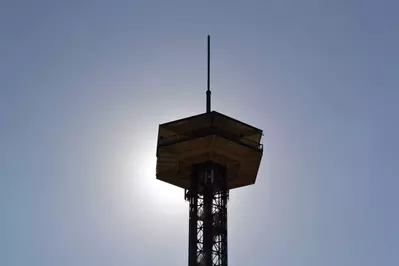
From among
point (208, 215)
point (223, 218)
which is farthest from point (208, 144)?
point (223, 218)

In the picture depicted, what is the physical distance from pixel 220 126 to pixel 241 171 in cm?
643

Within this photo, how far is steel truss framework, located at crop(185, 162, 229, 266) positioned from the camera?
94.0 meters

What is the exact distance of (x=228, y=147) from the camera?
317 feet

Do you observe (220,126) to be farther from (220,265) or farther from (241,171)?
(220,265)

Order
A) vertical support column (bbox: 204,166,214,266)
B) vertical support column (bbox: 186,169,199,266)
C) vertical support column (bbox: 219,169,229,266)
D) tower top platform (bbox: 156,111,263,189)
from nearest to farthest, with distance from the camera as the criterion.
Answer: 1. vertical support column (bbox: 204,166,214,266)
2. vertical support column (bbox: 219,169,229,266)
3. vertical support column (bbox: 186,169,199,266)
4. tower top platform (bbox: 156,111,263,189)

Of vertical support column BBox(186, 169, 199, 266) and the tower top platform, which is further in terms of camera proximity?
the tower top platform

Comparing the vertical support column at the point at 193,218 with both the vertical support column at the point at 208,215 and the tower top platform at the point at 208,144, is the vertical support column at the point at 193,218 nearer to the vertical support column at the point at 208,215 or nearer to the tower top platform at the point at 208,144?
the vertical support column at the point at 208,215

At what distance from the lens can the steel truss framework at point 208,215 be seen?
94.0 m

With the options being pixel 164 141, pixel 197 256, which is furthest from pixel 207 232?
pixel 164 141

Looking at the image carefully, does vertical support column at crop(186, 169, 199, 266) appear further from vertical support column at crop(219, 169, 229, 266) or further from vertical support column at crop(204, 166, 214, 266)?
vertical support column at crop(219, 169, 229, 266)

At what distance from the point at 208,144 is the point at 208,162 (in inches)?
125

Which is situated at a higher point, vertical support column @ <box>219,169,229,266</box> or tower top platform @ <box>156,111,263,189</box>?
tower top platform @ <box>156,111,263,189</box>

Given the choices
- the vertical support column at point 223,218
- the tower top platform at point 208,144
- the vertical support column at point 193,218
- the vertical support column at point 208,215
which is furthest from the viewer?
the tower top platform at point 208,144

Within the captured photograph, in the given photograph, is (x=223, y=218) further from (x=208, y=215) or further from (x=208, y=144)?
(x=208, y=144)
